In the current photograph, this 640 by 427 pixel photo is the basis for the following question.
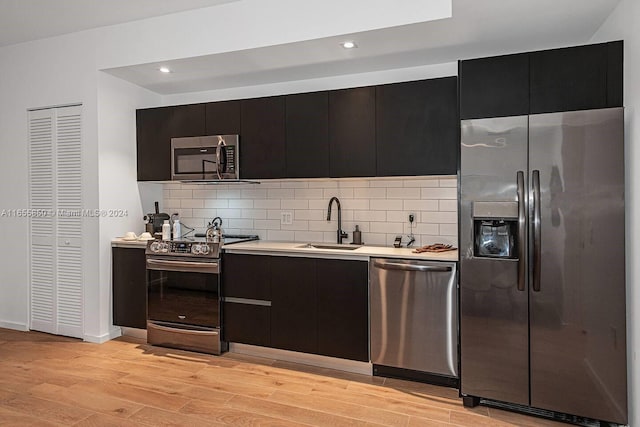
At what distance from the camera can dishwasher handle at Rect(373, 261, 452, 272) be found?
288cm

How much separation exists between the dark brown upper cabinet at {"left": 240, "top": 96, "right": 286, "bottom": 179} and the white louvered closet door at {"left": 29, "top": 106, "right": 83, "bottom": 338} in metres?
1.56

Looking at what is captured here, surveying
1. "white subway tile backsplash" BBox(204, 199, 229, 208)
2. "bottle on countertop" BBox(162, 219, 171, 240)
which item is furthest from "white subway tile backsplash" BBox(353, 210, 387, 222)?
"bottle on countertop" BBox(162, 219, 171, 240)

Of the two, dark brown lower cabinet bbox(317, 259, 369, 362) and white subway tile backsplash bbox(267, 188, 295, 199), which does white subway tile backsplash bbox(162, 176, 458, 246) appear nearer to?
white subway tile backsplash bbox(267, 188, 295, 199)

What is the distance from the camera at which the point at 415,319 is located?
2.97 metres

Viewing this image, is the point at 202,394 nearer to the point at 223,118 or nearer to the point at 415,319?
the point at 415,319

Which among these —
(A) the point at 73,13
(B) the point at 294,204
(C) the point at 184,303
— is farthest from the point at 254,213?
(A) the point at 73,13

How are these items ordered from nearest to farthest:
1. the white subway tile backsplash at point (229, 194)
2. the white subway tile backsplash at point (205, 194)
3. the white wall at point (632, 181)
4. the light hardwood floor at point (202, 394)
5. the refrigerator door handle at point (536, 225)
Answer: the white wall at point (632, 181)
the refrigerator door handle at point (536, 225)
the light hardwood floor at point (202, 394)
the white subway tile backsplash at point (229, 194)
the white subway tile backsplash at point (205, 194)

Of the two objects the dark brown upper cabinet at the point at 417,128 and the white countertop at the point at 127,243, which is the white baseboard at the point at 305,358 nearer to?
the white countertop at the point at 127,243

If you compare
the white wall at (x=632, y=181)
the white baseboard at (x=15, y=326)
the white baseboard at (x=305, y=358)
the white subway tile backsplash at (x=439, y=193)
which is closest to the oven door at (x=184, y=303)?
the white baseboard at (x=305, y=358)

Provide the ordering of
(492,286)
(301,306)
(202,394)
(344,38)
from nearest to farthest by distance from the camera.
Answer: (492,286) < (202,394) < (344,38) < (301,306)

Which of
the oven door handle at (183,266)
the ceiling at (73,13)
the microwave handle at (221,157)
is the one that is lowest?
the oven door handle at (183,266)

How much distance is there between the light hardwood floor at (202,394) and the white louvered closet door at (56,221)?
0.50 meters

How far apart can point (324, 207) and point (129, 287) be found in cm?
197

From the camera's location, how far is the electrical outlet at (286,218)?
4070mm
